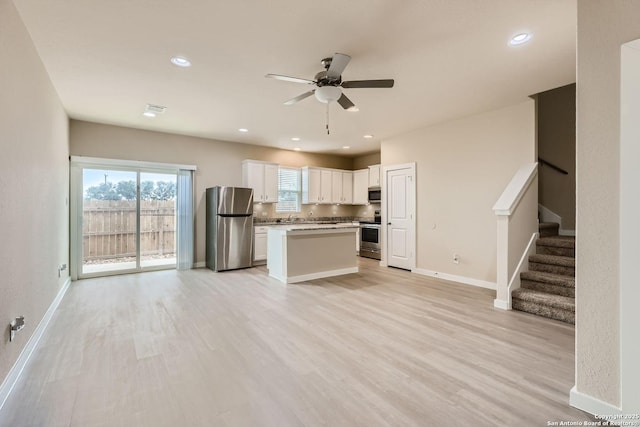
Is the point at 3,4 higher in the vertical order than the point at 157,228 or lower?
higher

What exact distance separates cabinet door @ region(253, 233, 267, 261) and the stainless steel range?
8.25ft

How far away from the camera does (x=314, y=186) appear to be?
25.4 feet

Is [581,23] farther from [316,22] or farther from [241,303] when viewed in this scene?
[241,303]

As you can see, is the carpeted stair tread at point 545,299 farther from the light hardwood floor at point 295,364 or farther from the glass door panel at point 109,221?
the glass door panel at point 109,221

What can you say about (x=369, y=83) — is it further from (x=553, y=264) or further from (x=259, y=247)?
(x=259, y=247)

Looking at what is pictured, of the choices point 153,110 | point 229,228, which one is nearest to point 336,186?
point 229,228

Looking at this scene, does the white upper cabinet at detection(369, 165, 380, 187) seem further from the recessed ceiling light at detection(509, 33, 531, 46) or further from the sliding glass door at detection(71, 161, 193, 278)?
the recessed ceiling light at detection(509, 33, 531, 46)

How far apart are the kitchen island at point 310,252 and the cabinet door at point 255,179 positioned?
1.72m

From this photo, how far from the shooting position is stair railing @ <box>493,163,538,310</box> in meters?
3.65

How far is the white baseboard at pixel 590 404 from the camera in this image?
66.8 inches

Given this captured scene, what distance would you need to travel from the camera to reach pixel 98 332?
9.65 feet

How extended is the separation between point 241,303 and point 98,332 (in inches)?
60.5

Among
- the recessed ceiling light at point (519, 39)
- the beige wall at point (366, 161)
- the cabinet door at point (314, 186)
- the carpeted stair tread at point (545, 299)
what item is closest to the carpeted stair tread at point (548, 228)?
the carpeted stair tread at point (545, 299)

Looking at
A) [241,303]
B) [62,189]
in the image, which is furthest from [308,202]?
[62,189]
